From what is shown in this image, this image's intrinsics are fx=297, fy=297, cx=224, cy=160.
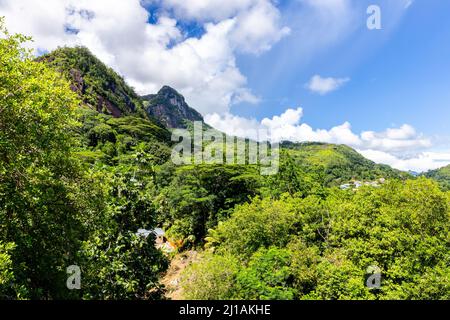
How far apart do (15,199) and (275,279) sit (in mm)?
11315

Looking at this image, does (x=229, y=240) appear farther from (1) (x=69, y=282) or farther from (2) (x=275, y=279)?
(1) (x=69, y=282)

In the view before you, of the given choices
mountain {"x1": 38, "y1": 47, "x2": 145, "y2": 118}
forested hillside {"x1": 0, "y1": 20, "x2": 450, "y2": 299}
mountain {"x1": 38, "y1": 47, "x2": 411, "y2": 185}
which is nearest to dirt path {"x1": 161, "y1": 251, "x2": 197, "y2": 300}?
forested hillside {"x1": 0, "y1": 20, "x2": 450, "y2": 299}

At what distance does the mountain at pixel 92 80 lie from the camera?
100312 millimetres

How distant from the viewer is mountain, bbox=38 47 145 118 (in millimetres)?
100312

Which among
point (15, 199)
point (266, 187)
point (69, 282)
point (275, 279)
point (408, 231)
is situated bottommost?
point (275, 279)

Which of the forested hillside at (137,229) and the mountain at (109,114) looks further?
the mountain at (109,114)

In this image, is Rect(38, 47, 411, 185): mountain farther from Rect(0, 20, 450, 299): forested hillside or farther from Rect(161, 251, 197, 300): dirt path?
Rect(0, 20, 450, 299): forested hillside

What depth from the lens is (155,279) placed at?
10.4 meters

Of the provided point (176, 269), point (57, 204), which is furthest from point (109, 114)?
point (57, 204)

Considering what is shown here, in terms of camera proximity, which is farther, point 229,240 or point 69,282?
point 229,240

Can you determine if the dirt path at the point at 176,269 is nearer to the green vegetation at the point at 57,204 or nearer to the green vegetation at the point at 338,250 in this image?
the green vegetation at the point at 338,250

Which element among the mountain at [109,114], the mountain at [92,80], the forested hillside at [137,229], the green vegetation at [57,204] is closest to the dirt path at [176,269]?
the forested hillside at [137,229]
